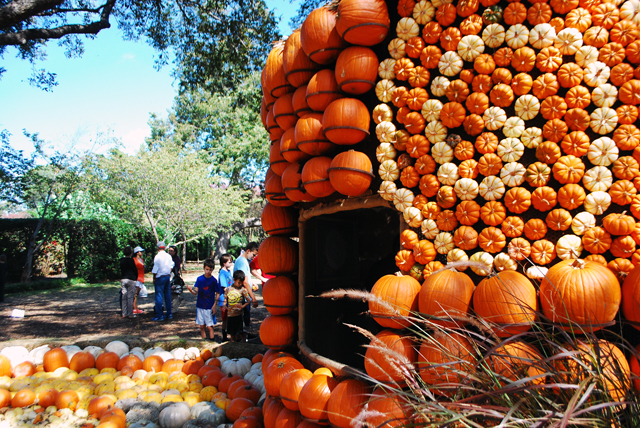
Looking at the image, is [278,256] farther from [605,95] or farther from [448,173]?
[605,95]

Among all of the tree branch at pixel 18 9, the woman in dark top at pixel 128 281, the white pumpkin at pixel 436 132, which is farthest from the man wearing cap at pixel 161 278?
the white pumpkin at pixel 436 132

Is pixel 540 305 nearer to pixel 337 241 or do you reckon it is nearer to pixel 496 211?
pixel 496 211

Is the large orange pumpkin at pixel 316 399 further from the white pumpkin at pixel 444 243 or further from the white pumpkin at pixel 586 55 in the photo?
the white pumpkin at pixel 586 55

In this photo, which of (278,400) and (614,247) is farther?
(278,400)

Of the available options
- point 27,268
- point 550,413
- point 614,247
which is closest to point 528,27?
point 614,247

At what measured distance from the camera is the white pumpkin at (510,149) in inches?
90.8

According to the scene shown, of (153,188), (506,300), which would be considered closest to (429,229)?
(506,300)

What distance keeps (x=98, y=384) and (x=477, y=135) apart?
4.76 meters

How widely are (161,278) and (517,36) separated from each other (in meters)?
Answer: 8.64

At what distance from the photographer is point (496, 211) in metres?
2.34

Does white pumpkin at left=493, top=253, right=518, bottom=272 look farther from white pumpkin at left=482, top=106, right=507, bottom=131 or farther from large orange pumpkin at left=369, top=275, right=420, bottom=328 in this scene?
white pumpkin at left=482, top=106, right=507, bottom=131

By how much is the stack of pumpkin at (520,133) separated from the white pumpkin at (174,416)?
8.72ft

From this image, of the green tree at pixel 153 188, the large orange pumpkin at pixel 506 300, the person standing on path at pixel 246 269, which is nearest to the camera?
the large orange pumpkin at pixel 506 300

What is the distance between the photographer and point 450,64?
2551 millimetres
